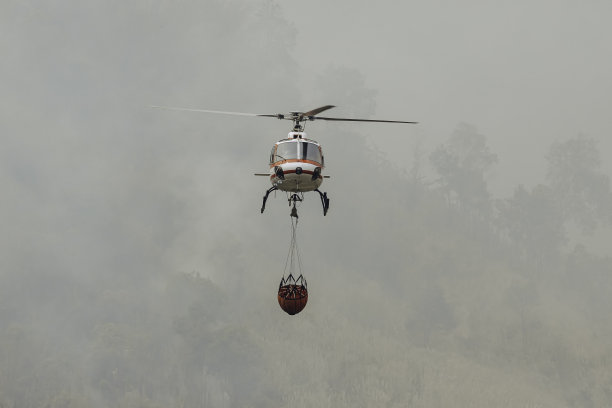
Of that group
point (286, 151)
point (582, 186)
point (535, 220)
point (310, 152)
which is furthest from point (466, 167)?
point (286, 151)

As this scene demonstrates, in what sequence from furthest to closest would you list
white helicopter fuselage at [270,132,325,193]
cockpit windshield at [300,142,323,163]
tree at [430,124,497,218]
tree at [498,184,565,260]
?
tree at [430,124,497,218]
tree at [498,184,565,260]
cockpit windshield at [300,142,323,163]
white helicopter fuselage at [270,132,325,193]

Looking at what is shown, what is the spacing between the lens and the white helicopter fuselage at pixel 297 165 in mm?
17188

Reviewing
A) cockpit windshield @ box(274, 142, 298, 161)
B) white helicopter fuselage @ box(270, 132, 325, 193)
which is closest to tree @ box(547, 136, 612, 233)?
white helicopter fuselage @ box(270, 132, 325, 193)

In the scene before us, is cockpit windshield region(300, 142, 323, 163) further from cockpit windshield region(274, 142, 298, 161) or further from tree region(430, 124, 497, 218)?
tree region(430, 124, 497, 218)

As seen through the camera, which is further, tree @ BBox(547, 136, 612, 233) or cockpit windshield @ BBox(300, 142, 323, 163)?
tree @ BBox(547, 136, 612, 233)

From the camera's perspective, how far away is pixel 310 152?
57.4 ft

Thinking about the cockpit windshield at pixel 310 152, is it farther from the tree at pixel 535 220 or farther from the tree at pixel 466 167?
the tree at pixel 466 167

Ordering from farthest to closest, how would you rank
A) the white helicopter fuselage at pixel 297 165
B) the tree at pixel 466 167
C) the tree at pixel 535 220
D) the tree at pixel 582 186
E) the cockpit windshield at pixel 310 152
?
1. the tree at pixel 466 167
2. the tree at pixel 582 186
3. the tree at pixel 535 220
4. the cockpit windshield at pixel 310 152
5. the white helicopter fuselage at pixel 297 165

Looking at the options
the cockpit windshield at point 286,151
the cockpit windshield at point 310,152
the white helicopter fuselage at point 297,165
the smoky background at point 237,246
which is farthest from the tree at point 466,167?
the cockpit windshield at point 286,151

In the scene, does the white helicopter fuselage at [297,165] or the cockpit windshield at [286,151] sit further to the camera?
the cockpit windshield at [286,151]

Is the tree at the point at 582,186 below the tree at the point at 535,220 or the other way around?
the other way around

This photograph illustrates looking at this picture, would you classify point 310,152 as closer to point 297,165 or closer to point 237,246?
point 297,165

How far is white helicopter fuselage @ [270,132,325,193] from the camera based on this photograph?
56.4ft

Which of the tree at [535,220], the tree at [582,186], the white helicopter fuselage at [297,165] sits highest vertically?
the tree at [582,186]
